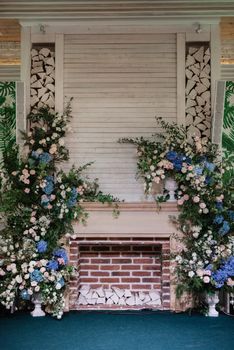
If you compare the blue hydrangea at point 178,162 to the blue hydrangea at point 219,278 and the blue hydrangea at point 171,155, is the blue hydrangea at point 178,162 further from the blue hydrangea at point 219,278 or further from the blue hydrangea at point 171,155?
the blue hydrangea at point 219,278

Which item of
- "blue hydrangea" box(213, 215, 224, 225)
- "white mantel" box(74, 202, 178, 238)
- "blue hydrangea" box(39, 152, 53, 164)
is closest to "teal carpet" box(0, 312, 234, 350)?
"white mantel" box(74, 202, 178, 238)

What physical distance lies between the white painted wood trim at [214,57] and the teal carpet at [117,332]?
238cm

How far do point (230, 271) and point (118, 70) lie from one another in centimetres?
264

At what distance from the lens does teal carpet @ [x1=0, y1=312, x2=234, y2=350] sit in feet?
12.8

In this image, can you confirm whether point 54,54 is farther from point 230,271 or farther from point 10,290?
point 230,271

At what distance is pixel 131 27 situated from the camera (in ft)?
16.7

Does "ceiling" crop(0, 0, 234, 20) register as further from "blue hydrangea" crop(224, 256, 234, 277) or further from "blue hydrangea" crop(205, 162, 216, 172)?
"blue hydrangea" crop(224, 256, 234, 277)

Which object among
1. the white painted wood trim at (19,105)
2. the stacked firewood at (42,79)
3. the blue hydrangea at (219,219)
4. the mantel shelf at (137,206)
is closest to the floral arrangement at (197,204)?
the blue hydrangea at (219,219)

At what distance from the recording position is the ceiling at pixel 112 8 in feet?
15.3

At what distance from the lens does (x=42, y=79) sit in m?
5.13

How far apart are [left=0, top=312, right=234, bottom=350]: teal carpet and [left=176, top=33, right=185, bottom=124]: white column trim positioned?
2267mm

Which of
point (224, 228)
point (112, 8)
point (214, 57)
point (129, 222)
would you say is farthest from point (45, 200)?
point (214, 57)

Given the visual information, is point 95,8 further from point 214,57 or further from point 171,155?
point 171,155

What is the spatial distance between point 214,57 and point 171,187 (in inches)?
64.5
